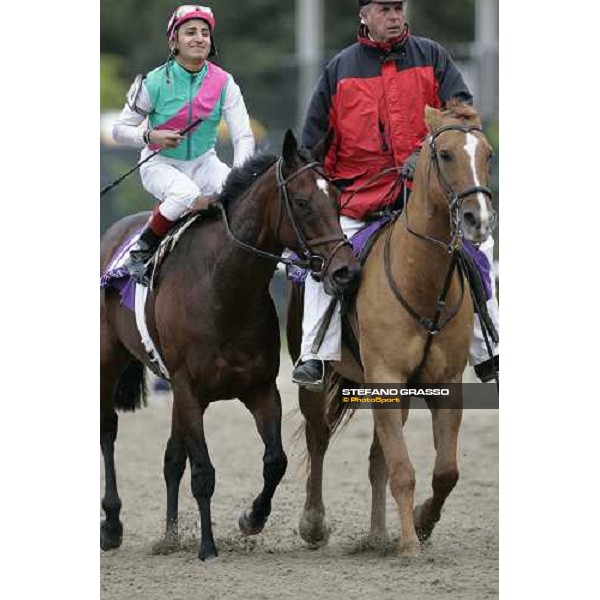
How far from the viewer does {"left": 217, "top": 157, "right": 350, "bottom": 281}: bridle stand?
6.77 metres

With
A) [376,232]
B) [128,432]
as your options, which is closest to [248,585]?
[376,232]

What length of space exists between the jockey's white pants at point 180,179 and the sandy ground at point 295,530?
1310 millimetres

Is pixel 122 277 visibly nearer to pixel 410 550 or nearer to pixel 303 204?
pixel 303 204

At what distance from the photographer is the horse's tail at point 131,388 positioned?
8680 mm

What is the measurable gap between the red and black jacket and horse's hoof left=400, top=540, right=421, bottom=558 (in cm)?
161

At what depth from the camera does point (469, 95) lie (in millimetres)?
7230

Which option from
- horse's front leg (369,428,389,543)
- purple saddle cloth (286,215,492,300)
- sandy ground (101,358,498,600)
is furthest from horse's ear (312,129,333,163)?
sandy ground (101,358,498,600)

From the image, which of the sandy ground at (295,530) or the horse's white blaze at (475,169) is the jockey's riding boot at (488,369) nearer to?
the sandy ground at (295,530)

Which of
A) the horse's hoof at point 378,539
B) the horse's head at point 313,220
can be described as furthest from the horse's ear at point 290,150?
the horse's hoof at point 378,539

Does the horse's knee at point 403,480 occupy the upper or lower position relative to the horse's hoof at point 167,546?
upper

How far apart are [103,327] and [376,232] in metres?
1.84

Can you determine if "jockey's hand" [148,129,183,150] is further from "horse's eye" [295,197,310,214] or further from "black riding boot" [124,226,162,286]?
"horse's eye" [295,197,310,214]

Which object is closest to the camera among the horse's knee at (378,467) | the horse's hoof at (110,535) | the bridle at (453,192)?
the bridle at (453,192)
